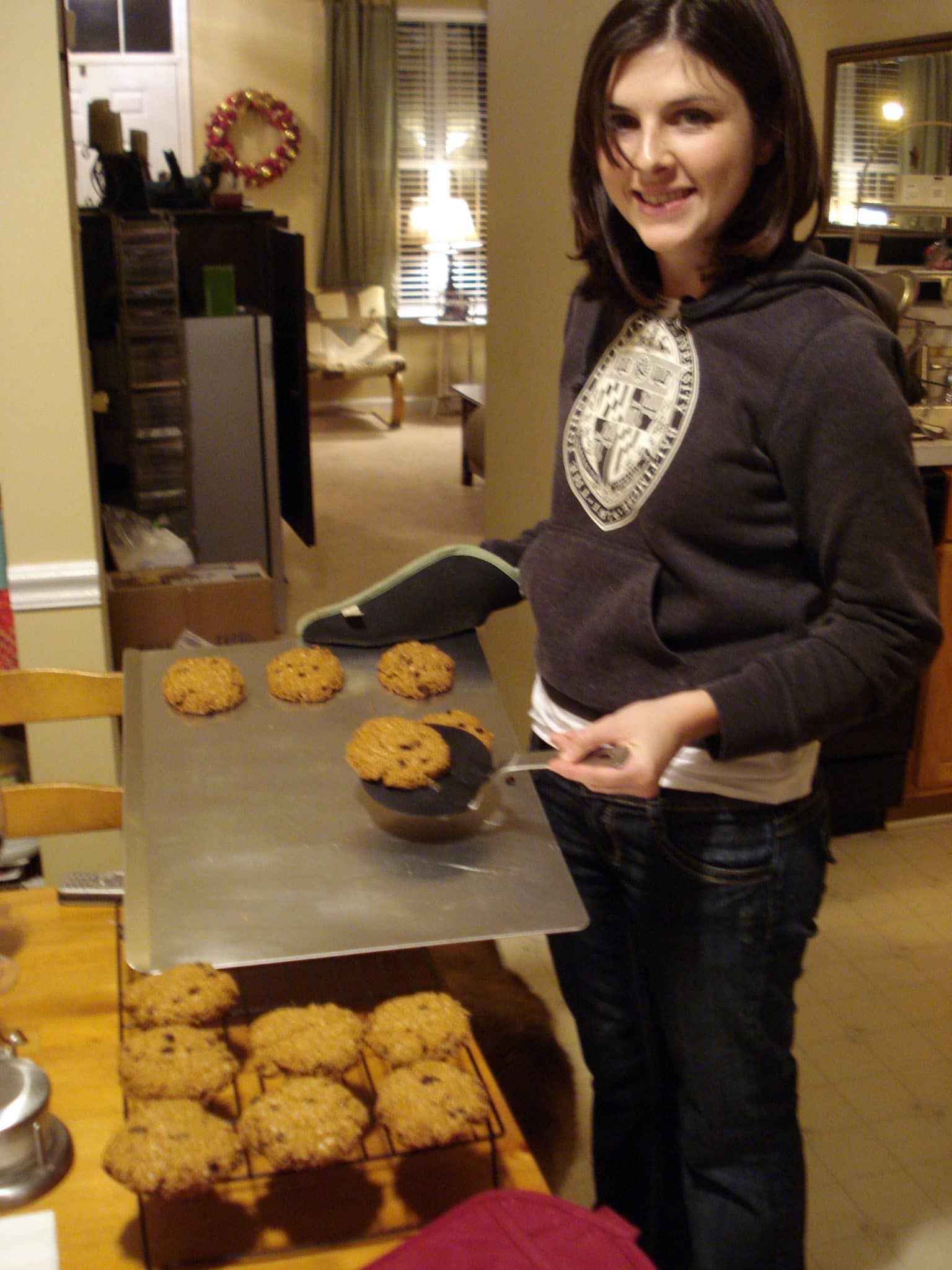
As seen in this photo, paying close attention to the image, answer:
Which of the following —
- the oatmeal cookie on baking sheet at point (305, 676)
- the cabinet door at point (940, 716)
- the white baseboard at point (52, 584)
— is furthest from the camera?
the cabinet door at point (940, 716)

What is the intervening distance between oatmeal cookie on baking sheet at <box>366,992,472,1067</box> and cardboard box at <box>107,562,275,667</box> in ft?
6.08

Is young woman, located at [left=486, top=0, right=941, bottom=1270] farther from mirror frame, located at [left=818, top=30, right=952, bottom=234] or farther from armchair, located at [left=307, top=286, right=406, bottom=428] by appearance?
armchair, located at [left=307, top=286, right=406, bottom=428]

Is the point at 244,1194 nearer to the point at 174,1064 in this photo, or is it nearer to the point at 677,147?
the point at 174,1064

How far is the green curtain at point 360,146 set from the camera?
750 centimetres

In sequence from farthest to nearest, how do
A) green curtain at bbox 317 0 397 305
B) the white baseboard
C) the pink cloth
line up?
green curtain at bbox 317 0 397 305, the white baseboard, the pink cloth

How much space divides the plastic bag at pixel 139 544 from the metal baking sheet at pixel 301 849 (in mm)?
2087

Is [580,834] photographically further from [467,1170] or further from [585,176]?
[585,176]

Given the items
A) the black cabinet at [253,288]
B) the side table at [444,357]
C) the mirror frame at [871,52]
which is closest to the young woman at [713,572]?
the mirror frame at [871,52]

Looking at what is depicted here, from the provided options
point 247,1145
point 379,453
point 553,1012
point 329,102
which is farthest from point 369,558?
point 247,1145

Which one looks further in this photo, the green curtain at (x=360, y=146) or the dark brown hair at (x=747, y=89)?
the green curtain at (x=360, y=146)

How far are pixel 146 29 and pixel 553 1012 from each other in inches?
276

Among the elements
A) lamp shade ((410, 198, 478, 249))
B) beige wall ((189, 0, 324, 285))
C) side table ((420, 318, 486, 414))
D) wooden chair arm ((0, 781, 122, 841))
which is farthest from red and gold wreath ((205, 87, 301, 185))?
wooden chair arm ((0, 781, 122, 841))

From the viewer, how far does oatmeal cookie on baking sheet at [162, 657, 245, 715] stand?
1253 millimetres

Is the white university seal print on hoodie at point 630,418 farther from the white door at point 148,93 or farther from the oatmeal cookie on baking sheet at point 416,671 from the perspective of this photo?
the white door at point 148,93
